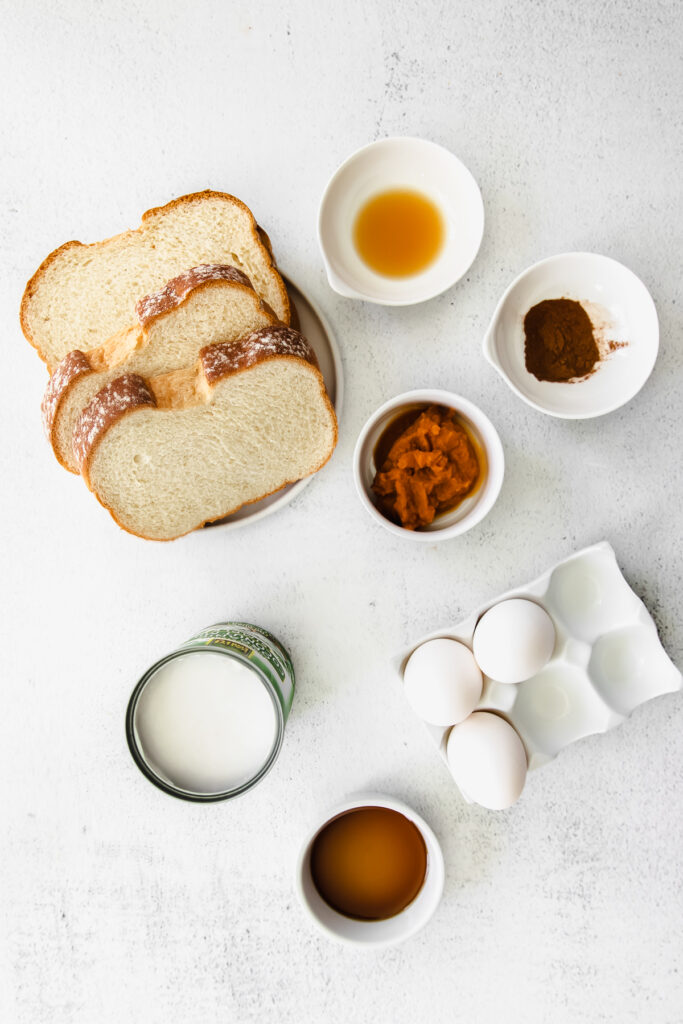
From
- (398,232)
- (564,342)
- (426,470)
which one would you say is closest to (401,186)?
(398,232)

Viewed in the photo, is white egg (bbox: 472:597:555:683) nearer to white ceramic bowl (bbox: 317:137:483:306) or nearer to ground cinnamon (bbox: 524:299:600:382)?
ground cinnamon (bbox: 524:299:600:382)

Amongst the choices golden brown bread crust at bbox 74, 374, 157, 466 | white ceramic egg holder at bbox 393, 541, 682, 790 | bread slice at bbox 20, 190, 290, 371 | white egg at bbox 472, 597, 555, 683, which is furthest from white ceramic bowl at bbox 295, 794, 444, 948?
bread slice at bbox 20, 190, 290, 371

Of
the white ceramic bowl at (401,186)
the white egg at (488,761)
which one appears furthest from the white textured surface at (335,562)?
the white egg at (488,761)

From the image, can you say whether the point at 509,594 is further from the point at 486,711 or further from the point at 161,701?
the point at 161,701

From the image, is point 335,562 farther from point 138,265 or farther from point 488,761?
point 138,265

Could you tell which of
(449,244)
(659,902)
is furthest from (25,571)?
(659,902)

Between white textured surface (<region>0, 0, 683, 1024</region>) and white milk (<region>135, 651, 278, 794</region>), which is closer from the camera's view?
white milk (<region>135, 651, 278, 794</region>)
